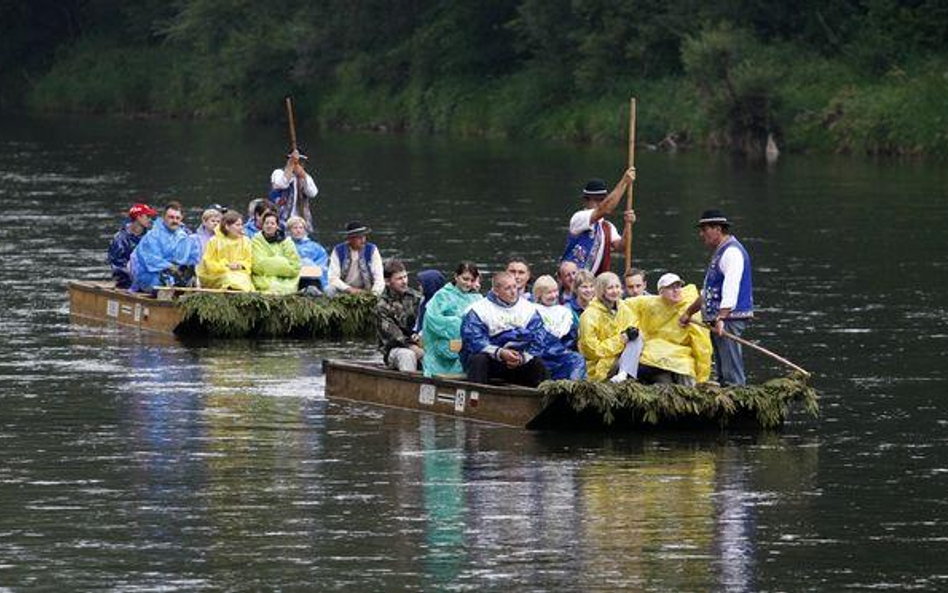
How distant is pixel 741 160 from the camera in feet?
225

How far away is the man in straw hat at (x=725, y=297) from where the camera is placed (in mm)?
23078

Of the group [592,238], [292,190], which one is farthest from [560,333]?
[292,190]

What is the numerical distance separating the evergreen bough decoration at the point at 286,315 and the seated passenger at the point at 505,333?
22.9 ft

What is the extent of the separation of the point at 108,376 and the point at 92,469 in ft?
19.4

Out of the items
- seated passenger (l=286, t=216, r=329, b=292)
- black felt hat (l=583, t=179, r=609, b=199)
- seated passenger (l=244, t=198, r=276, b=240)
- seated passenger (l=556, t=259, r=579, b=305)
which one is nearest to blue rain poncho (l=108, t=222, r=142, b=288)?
seated passenger (l=244, t=198, r=276, b=240)

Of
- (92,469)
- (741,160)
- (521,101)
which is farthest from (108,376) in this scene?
(521,101)

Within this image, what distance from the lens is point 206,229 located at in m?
32.6

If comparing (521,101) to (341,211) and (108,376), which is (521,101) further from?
(108,376)

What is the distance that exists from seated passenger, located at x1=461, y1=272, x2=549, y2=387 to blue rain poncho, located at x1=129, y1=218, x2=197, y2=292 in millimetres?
9421

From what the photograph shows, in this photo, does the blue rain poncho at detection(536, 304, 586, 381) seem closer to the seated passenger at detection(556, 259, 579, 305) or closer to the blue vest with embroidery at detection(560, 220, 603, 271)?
the seated passenger at detection(556, 259, 579, 305)

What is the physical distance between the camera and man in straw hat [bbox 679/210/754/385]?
75.7 feet

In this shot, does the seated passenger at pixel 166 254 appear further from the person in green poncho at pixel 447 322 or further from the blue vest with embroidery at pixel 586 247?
the person in green poncho at pixel 447 322

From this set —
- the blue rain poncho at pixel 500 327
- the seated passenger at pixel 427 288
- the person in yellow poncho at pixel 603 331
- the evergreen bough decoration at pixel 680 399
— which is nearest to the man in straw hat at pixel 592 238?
the seated passenger at pixel 427 288

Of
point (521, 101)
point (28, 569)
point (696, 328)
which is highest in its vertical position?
point (521, 101)
